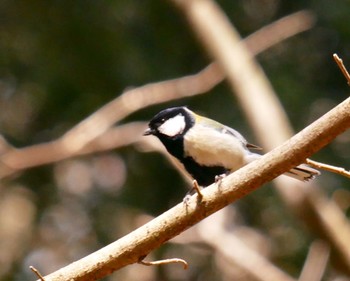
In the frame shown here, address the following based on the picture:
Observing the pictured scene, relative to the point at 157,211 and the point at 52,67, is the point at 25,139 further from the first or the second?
the point at 157,211

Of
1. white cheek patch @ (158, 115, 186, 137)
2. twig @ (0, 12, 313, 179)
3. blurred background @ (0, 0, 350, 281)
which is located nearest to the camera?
white cheek patch @ (158, 115, 186, 137)

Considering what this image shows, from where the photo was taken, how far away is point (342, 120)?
1676 mm

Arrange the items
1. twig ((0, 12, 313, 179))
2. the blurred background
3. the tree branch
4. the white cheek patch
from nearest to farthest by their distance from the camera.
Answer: the tree branch → the white cheek patch → twig ((0, 12, 313, 179)) → the blurred background

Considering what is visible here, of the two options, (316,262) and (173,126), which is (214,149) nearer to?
(173,126)

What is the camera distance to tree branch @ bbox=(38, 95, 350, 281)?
1.72m

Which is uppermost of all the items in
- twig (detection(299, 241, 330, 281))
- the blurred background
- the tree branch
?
the tree branch

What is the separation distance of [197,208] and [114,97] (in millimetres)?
2486

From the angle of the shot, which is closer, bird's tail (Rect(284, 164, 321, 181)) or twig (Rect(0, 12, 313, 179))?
bird's tail (Rect(284, 164, 321, 181))

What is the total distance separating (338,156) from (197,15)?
92 cm

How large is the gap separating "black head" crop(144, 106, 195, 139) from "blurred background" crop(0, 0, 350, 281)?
140 centimetres

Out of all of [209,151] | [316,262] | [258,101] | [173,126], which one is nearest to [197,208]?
[209,151]

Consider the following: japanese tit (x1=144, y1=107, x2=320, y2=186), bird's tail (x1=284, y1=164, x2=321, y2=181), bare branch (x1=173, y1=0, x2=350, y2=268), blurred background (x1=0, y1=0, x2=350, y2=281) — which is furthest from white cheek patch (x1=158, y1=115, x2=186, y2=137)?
blurred background (x1=0, y1=0, x2=350, y2=281)

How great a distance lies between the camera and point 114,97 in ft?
13.9

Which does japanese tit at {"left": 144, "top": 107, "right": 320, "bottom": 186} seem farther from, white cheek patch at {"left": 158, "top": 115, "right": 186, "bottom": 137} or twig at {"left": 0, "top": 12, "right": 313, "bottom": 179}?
twig at {"left": 0, "top": 12, "right": 313, "bottom": 179}
